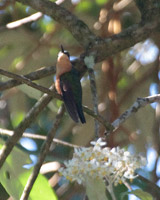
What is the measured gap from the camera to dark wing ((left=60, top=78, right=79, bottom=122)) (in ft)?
8.29

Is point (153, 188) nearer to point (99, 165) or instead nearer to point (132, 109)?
point (132, 109)

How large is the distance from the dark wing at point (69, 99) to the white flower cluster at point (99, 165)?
0.63 meters

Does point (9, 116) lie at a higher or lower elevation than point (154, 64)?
higher

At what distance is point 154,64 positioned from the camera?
355 centimetres

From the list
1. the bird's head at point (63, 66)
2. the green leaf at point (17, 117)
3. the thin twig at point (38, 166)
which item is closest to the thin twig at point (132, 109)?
the thin twig at point (38, 166)

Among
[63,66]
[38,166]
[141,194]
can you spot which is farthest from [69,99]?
[141,194]

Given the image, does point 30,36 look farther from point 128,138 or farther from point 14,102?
point 128,138

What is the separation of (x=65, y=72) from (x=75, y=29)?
0.37 m

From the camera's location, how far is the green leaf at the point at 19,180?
2.46 metres

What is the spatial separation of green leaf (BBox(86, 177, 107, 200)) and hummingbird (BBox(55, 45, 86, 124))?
2.10 feet

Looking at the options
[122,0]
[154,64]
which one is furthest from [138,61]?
[122,0]

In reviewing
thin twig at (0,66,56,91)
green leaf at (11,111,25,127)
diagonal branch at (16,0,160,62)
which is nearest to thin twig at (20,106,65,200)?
thin twig at (0,66,56,91)

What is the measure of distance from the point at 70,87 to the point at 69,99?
0.79 ft

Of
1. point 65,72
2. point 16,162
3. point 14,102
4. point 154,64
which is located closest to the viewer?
point 16,162
